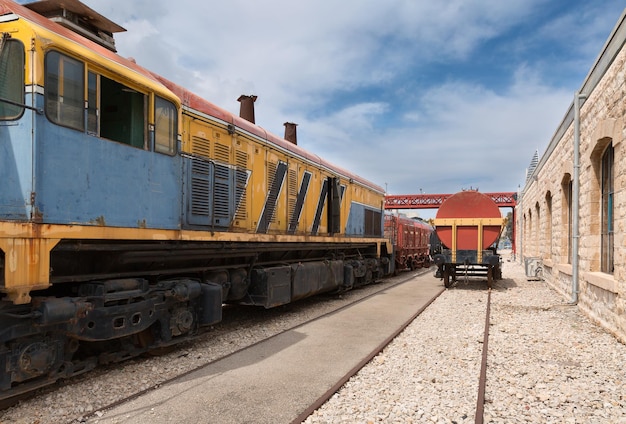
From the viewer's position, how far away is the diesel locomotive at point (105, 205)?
13.5 ft

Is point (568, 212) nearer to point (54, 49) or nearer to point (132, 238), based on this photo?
point (132, 238)

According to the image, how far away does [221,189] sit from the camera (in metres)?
7.22

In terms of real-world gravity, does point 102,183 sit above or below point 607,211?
above

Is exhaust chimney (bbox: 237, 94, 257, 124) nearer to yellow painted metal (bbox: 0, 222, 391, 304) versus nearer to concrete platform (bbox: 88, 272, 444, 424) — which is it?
concrete platform (bbox: 88, 272, 444, 424)

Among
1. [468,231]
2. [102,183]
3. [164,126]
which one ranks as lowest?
[468,231]

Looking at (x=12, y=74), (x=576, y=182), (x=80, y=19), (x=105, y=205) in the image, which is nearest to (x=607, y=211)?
(x=576, y=182)

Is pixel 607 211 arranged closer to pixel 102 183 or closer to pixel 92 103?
pixel 102 183

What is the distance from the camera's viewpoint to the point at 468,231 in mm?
15367

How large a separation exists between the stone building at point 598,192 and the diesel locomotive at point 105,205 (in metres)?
6.10

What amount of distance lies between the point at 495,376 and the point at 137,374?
177 inches

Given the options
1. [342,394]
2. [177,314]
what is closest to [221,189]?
[177,314]

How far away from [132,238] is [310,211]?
20.2 feet

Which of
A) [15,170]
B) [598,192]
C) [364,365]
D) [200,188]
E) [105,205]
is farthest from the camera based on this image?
[598,192]

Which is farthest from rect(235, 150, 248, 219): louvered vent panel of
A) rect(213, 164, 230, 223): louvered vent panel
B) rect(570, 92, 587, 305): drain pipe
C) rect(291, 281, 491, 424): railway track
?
rect(570, 92, 587, 305): drain pipe
